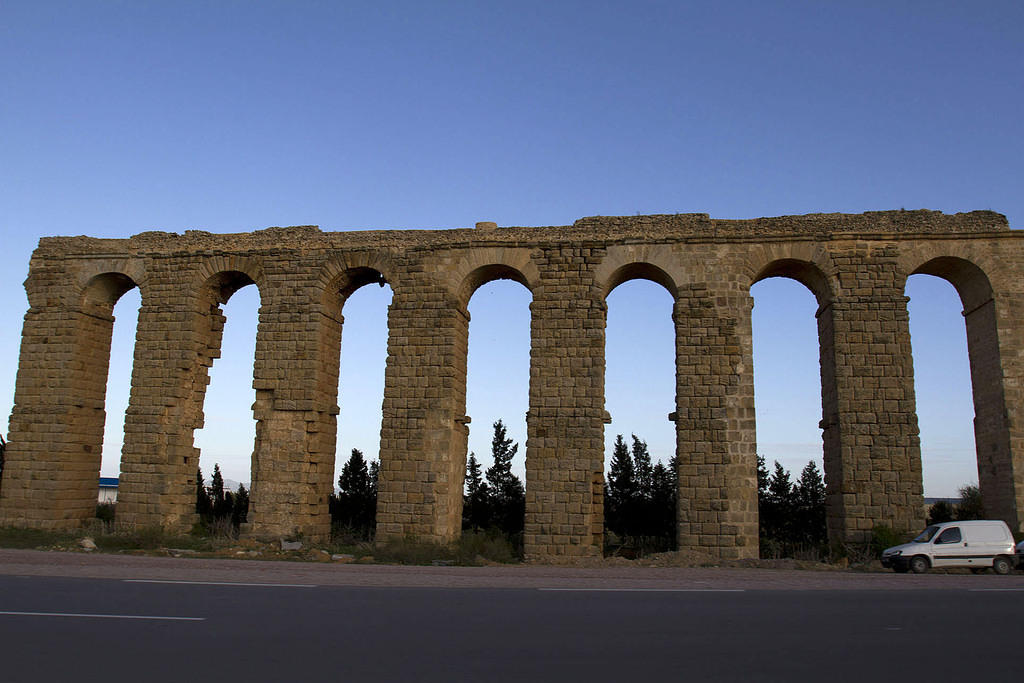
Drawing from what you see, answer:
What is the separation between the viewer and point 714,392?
15.0 m

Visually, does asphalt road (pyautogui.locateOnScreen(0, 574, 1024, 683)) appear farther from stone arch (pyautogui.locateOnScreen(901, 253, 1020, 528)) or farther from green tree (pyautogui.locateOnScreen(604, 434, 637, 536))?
green tree (pyautogui.locateOnScreen(604, 434, 637, 536))

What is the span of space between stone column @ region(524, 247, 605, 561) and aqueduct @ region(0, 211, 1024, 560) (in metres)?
0.04

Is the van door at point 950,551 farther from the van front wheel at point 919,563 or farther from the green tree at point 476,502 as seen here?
the green tree at point 476,502

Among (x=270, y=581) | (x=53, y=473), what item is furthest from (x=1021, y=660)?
(x=53, y=473)

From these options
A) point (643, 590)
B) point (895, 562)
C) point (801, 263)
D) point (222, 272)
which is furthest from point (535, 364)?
point (222, 272)

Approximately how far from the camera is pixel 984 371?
50.3 feet

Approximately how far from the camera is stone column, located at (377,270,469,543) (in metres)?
15.2

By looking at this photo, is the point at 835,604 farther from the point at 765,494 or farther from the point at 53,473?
the point at 53,473

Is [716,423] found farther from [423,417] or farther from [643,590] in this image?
[643,590]

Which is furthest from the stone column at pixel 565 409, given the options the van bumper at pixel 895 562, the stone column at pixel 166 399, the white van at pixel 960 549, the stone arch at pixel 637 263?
the stone column at pixel 166 399

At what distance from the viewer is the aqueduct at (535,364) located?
47.9 ft

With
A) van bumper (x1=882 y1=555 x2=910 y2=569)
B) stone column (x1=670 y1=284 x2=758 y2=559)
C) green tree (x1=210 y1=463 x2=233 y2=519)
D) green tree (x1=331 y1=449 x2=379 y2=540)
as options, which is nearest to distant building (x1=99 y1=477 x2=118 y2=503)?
green tree (x1=210 y1=463 x2=233 y2=519)

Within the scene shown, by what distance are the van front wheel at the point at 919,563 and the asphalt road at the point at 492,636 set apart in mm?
4197

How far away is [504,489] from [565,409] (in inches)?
309
